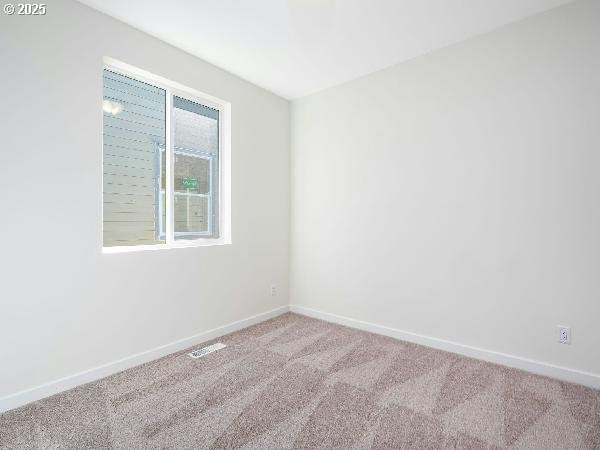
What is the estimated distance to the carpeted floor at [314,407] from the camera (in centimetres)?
162

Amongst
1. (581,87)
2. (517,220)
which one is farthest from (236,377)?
(581,87)

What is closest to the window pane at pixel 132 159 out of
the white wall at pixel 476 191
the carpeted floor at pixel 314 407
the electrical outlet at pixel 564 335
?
the carpeted floor at pixel 314 407

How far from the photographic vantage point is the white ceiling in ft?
7.10

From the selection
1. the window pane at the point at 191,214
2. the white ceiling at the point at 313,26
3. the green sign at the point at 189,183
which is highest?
the white ceiling at the point at 313,26

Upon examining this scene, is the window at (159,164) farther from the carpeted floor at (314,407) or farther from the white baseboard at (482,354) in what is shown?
the white baseboard at (482,354)

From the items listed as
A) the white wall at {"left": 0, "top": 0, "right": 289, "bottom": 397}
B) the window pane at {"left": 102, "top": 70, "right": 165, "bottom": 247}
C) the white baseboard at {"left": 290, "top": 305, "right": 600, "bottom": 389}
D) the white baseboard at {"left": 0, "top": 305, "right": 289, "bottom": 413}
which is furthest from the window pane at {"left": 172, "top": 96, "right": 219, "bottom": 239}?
the white baseboard at {"left": 290, "top": 305, "right": 600, "bottom": 389}

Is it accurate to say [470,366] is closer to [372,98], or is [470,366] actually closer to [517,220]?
[517,220]

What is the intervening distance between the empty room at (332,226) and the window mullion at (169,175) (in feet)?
0.08

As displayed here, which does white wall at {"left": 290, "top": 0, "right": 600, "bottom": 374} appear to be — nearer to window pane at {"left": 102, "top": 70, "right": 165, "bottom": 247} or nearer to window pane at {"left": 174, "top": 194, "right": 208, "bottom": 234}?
window pane at {"left": 174, "top": 194, "right": 208, "bottom": 234}

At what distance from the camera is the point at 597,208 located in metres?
2.08

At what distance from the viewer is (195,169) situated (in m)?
3.05

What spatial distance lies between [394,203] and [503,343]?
1.45 metres

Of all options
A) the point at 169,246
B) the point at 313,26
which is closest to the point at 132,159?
the point at 169,246

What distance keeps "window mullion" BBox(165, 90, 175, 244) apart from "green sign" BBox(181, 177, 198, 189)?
6.7 inches
